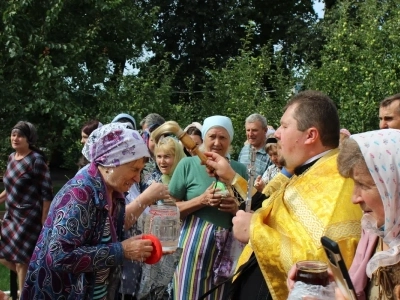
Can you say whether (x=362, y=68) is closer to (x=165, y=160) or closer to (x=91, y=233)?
(x=165, y=160)

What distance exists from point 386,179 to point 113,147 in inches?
56.9

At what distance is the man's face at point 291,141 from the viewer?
2.99 meters

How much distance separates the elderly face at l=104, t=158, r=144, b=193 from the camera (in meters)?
3.16

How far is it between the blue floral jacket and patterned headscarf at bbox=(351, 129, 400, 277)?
1.32 m

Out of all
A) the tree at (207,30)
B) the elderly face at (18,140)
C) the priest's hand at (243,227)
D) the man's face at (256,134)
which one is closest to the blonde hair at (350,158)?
the priest's hand at (243,227)

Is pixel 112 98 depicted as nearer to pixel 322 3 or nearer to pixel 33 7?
pixel 33 7

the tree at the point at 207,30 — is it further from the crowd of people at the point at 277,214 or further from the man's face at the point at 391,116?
the crowd of people at the point at 277,214

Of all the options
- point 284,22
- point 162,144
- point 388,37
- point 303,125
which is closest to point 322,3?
point 284,22

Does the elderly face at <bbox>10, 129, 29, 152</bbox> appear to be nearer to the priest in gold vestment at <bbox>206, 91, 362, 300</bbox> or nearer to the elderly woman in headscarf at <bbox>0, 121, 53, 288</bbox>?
the elderly woman in headscarf at <bbox>0, 121, 53, 288</bbox>

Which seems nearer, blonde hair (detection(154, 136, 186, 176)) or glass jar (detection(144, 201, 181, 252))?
glass jar (detection(144, 201, 181, 252))

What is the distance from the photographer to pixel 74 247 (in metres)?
2.96

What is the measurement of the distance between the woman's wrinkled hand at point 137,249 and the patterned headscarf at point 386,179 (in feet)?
3.97

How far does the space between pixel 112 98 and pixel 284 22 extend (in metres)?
12.2

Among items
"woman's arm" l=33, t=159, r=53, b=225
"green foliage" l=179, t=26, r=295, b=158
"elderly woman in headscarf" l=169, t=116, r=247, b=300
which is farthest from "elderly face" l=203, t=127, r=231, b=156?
"green foliage" l=179, t=26, r=295, b=158
